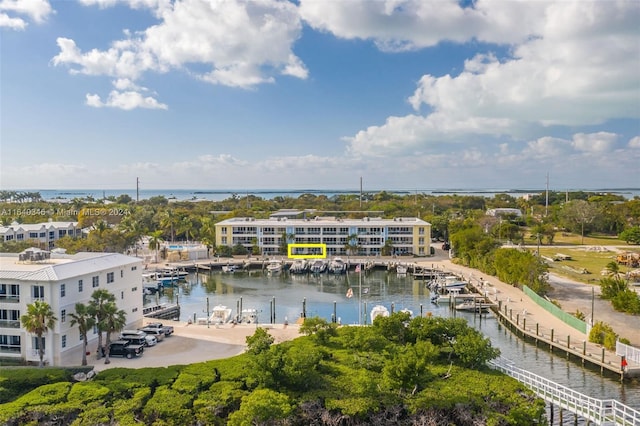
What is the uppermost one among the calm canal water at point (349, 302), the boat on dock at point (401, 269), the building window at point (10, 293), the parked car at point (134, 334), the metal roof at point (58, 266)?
the metal roof at point (58, 266)

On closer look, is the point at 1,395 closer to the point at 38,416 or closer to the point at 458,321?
the point at 38,416

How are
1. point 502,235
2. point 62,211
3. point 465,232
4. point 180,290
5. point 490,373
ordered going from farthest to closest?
1. point 62,211
2. point 502,235
3. point 465,232
4. point 180,290
5. point 490,373

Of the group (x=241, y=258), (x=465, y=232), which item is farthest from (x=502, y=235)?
(x=241, y=258)

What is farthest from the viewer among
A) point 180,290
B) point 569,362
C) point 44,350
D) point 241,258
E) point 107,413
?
point 241,258

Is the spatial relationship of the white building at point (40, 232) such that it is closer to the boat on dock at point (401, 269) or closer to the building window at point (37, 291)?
the building window at point (37, 291)

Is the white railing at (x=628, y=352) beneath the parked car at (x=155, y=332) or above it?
beneath

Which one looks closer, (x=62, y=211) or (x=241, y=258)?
(x=241, y=258)

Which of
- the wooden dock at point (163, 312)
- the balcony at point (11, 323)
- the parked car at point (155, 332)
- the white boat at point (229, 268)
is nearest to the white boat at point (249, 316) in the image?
the wooden dock at point (163, 312)
